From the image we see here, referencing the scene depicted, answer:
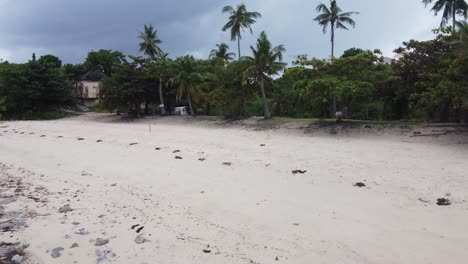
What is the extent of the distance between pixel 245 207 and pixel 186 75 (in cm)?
2854

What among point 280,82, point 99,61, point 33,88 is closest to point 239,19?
point 280,82

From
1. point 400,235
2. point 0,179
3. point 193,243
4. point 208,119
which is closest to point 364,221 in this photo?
point 400,235

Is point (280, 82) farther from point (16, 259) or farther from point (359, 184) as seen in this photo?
point (16, 259)

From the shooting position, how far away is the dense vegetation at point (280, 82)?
18.0 m

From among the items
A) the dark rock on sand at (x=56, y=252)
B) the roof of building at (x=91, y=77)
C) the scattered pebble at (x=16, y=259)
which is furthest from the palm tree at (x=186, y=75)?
the roof of building at (x=91, y=77)

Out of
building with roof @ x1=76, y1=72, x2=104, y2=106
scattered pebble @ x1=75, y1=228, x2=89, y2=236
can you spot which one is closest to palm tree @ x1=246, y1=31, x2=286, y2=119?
scattered pebble @ x1=75, y1=228, x2=89, y2=236

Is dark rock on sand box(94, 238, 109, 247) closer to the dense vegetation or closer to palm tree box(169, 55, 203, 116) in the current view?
the dense vegetation

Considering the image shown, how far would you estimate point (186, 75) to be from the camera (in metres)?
34.6

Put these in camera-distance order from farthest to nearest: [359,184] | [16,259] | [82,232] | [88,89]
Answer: [88,89], [359,184], [82,232], [16,259]

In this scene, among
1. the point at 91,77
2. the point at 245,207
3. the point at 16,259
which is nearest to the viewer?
the point at 16,259

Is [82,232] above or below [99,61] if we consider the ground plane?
below

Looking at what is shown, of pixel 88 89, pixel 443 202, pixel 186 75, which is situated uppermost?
pixel 88 89

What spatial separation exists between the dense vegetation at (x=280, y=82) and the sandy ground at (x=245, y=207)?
17.2 feet

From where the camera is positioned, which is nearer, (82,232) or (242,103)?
(82,232)
